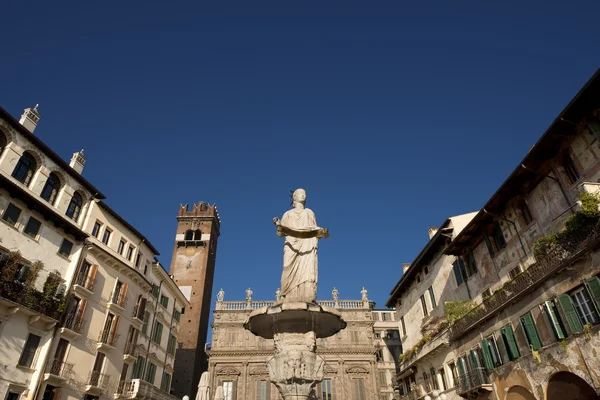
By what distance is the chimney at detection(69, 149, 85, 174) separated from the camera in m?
30.8

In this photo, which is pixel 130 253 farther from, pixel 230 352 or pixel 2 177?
pixel 230 352

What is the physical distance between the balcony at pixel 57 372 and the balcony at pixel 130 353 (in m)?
5.42

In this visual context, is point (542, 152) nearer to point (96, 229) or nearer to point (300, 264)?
point (300, 264)

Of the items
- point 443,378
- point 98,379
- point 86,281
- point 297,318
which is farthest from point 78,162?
point 443,378

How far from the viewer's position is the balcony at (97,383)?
26156mm

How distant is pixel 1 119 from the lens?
2331 cm

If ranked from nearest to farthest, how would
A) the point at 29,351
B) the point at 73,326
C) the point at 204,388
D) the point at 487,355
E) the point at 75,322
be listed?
the point at 487,355, the point at 204,388, the point at 29,351, the point at 73,326, the point at 75,322

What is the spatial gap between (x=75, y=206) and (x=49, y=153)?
13.7 ft

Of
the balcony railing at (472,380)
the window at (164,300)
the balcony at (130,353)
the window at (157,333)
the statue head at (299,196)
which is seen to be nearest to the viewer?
the statue head at (299,196)

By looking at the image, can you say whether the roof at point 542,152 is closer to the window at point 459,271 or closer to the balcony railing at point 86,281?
the window at point 459,271

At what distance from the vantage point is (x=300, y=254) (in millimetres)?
11078

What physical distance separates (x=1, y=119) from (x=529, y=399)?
103ft

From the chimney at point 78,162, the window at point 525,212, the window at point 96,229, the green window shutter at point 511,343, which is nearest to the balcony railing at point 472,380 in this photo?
the green window shutter at point 511,343

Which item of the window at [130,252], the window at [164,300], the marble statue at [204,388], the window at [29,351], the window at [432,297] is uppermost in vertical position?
the window at [130,252]
